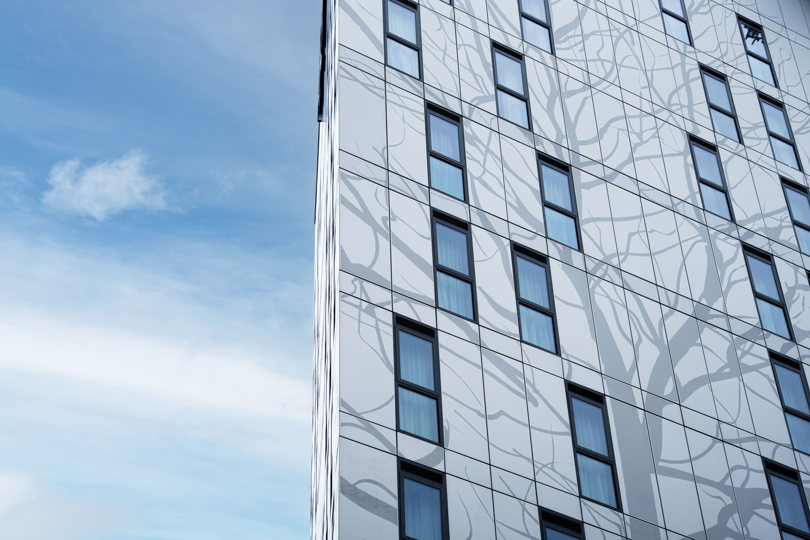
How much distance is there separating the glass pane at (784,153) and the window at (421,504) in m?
15.4

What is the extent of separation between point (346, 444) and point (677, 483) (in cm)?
655

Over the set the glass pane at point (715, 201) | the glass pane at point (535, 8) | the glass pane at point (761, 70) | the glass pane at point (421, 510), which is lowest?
the glass pane at point (421, 510)

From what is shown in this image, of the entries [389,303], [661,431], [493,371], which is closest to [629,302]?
[661,431]

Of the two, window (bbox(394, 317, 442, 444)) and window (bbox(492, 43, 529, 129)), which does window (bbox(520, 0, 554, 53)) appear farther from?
window (bbox(394, 317, 442, 444))

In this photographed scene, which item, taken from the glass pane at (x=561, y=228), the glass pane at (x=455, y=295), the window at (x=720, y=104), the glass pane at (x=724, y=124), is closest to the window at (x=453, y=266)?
the glass pane at (x=455, y=295)

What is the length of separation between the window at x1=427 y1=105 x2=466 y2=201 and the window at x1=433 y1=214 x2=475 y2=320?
852 millimetres

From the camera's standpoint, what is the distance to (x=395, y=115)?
21109 mm

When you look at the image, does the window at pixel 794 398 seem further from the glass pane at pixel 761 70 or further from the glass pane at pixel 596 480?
the glass pane at pixel 761 70

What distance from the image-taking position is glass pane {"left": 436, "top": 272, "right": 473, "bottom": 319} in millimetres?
19047

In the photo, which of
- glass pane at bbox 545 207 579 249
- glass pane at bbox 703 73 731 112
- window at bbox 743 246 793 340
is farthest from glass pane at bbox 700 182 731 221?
glass pane at bbox 545 207 579 249

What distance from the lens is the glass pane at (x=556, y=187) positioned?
22.0 m

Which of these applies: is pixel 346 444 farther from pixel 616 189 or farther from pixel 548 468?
pixel 616 189

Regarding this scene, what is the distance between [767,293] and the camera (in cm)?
2383

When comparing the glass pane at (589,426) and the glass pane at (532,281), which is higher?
the glass pane at (532,281)
